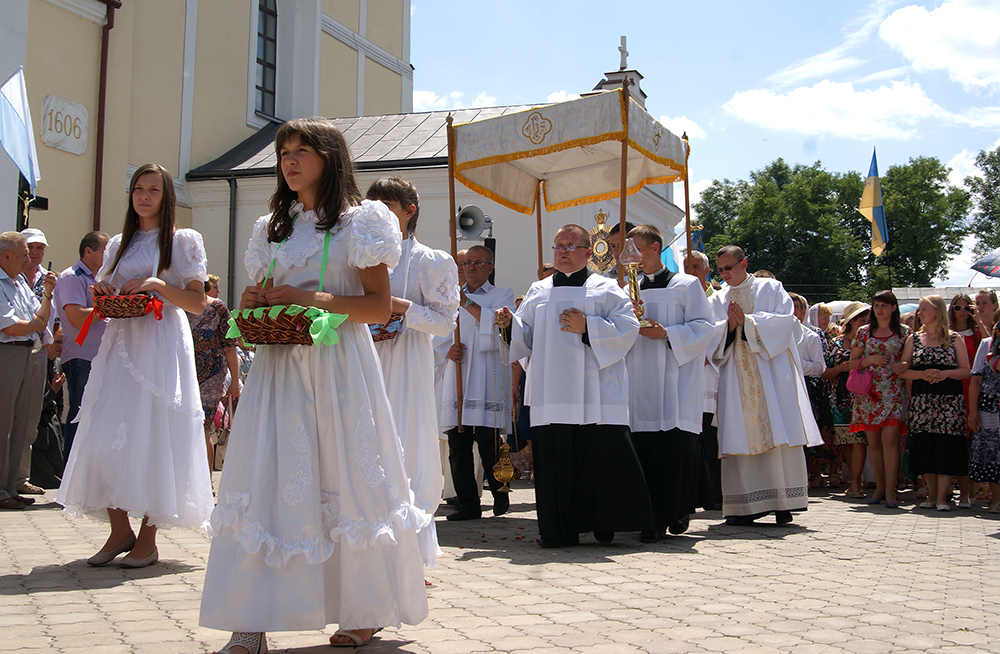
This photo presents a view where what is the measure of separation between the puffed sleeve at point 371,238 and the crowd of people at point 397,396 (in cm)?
1

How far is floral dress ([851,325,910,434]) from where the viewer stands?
31.6ft

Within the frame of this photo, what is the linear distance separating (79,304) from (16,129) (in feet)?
14.1

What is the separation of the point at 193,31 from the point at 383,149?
4.65m

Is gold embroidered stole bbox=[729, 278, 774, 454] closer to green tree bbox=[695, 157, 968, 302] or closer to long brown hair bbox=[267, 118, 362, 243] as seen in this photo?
long brown hair bbox=[267, 118, 362, 243]

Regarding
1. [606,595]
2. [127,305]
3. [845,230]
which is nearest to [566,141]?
[127,305]

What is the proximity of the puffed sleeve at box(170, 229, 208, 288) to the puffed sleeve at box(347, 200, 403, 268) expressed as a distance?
2093 millimetres

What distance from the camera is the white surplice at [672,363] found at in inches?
272

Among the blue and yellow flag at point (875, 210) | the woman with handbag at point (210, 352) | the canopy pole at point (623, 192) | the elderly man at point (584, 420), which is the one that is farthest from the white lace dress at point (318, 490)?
the blue and yellow flag at point (875, 210)

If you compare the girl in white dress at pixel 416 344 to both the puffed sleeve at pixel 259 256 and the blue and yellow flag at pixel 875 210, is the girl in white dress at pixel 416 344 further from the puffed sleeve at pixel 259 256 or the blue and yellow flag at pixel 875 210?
the blue and yellow flag at pixel 875 210

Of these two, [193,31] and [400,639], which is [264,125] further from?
[400,639]

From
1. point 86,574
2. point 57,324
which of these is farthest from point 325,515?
point 57,324

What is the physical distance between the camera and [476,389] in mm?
8102

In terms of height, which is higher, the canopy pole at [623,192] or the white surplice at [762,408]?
the canopy pole at [623,192]

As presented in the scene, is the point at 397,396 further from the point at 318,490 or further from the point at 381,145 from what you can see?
the point at 381,145
